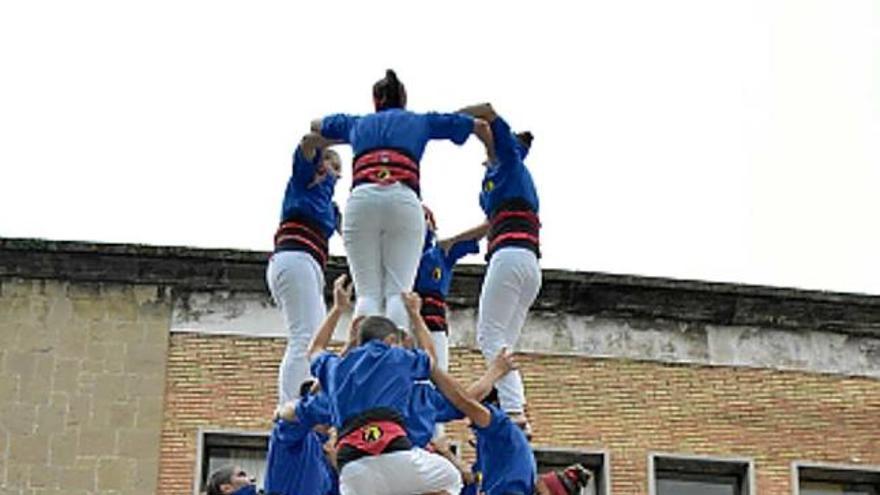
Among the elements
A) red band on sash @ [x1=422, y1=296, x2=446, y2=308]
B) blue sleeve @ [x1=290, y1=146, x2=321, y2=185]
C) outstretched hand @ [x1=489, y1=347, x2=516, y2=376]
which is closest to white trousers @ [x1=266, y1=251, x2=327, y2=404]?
blue sleeve @ [x1=290, y1=146, x2=321, y2=185]

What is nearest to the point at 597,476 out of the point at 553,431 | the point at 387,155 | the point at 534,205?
the point at 553,431

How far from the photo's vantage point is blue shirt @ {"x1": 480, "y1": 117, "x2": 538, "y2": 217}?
46.0 feet

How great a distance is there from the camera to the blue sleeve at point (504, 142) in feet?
45.7

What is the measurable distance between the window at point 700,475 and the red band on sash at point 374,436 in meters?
12.4

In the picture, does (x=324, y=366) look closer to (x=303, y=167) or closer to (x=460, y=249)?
(x=303, y=167)

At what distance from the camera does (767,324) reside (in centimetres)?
2469

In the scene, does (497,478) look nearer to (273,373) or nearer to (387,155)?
(387,155)

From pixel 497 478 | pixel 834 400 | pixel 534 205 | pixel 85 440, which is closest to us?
pixel 497 478

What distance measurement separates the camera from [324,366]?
12.0 metres

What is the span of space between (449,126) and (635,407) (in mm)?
11199

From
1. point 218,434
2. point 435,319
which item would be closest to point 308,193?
point 435,319

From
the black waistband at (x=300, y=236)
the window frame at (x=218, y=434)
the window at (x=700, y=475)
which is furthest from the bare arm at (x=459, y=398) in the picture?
the window at (x=700, y=475)

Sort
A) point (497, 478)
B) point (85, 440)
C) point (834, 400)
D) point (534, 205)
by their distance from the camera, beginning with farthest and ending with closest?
point (834, 400)
point (85, 440)
point (534, 205)
point (497, 478)

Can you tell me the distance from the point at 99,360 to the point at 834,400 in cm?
859
